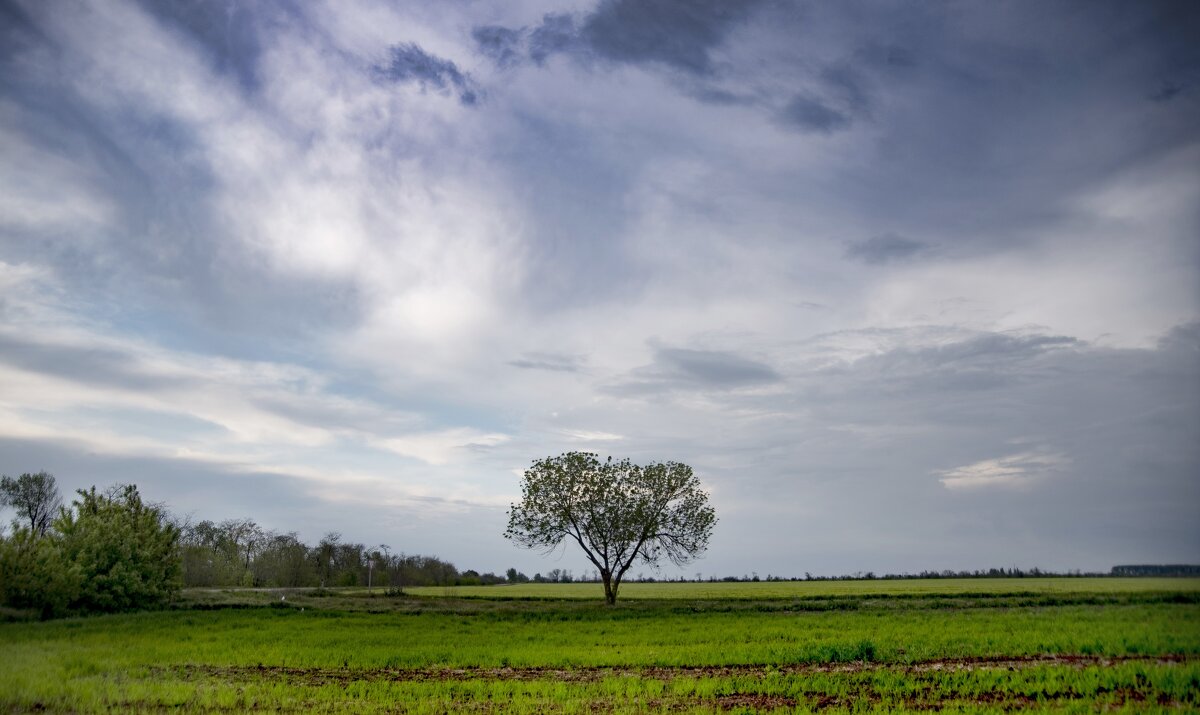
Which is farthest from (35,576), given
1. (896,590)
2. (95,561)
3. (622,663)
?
(896,590)

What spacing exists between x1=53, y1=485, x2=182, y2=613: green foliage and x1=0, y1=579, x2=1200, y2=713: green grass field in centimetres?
636

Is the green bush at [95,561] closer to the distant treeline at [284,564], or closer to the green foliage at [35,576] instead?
the green foliage at [35,576]

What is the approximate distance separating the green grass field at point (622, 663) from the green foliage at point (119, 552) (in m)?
6.36

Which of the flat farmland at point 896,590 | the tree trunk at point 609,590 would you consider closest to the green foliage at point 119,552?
the flat farmland at point 896,590

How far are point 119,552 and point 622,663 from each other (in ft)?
147

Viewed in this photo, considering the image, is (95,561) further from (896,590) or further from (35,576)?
(896,590)

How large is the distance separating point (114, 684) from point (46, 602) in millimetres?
31676

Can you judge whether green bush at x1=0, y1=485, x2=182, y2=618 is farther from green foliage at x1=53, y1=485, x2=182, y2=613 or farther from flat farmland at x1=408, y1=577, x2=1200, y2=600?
flat farmland at x1=408, y1=577, x2=1200, y2=600

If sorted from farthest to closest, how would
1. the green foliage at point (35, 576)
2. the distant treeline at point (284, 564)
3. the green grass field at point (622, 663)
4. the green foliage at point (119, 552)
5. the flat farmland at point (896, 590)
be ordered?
the distant treeline at point (284, 564) < the flat farmland at point (896, 590) < the green foliage at point (119, 552) < the green foliage at point (35, 576) < the green grass field at point (622, 663)

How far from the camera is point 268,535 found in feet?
361

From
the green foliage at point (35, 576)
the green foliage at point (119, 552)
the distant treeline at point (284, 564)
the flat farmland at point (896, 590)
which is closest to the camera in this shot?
the green foliage at point (35, 576)

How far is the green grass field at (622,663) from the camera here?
16531 millimetres

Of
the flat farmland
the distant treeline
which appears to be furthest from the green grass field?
the distant treeline

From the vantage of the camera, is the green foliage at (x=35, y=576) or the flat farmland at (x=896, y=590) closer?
the green foliage at (x=35, y=576)
